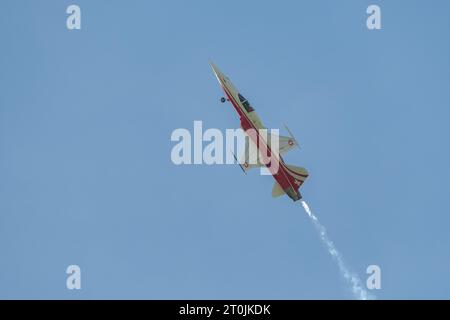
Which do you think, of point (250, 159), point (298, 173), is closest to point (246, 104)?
point (250, 159)

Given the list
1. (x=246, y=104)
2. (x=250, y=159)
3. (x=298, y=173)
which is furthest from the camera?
(x=246, y=104)

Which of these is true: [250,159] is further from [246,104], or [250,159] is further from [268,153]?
[246,104]

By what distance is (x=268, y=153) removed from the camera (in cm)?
11481

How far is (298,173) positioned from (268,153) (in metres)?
4.39

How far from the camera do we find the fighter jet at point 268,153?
114 m

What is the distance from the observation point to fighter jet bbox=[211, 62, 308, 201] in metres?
114

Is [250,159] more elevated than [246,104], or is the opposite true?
[246,104]

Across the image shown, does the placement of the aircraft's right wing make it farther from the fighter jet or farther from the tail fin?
the tail fin

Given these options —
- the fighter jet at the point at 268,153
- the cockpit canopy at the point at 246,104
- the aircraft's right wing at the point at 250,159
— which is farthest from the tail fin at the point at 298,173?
the cockpit canopy at the point at 246,104

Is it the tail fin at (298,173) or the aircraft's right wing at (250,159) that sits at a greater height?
the aircraft's right wing at (250,159)

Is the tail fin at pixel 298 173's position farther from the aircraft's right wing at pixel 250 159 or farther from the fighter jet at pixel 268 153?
the aircraft's right wing at pixel 250 159
